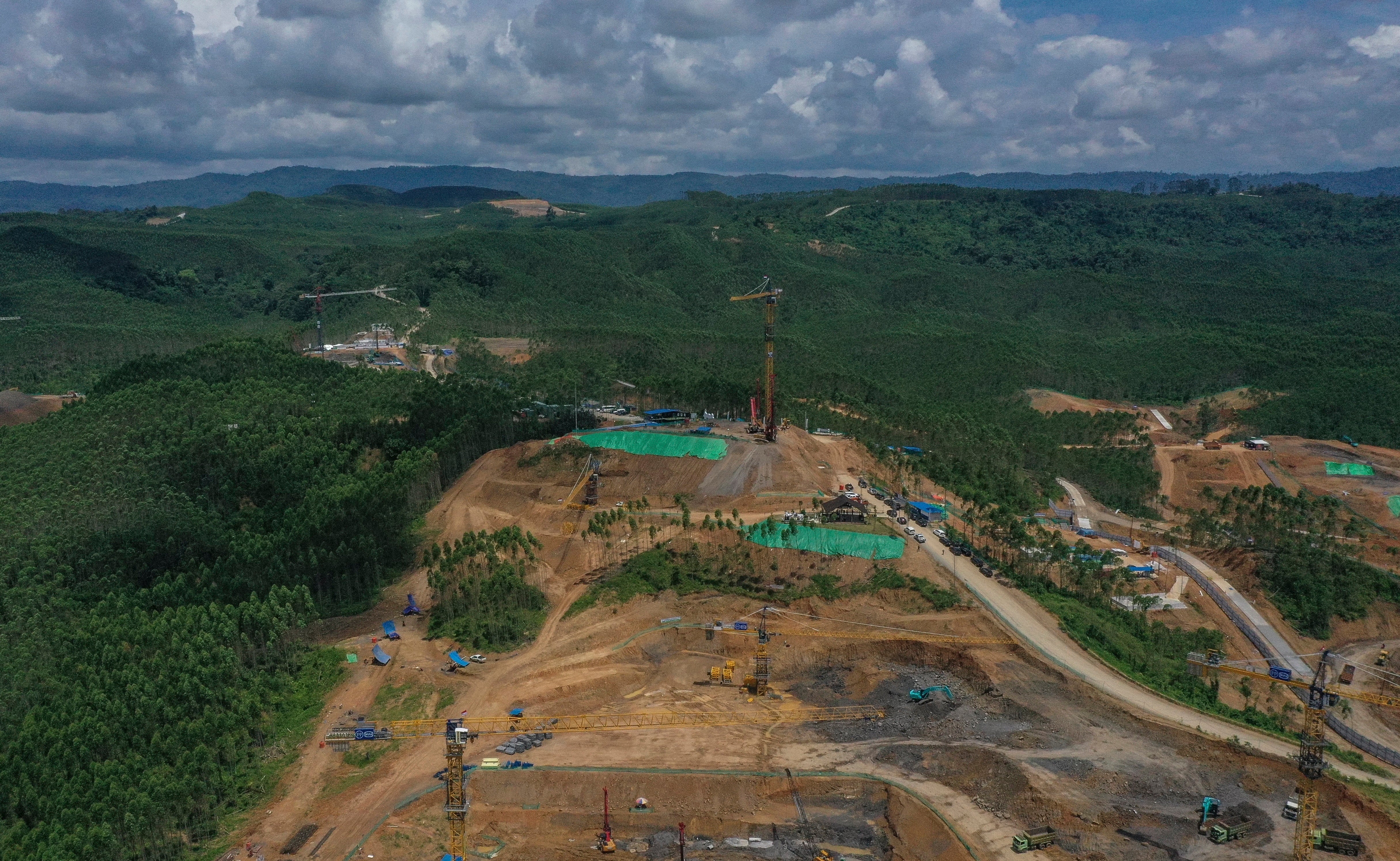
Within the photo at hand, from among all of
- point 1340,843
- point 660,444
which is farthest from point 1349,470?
point 1340,843

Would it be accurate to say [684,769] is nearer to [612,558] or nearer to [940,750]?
[940,750]

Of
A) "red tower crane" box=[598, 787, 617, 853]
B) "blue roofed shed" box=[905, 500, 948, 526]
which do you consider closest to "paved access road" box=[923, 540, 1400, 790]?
"blue roofed shed" box=[905, 500, 948, 526]

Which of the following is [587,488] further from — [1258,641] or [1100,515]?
[1258,641]

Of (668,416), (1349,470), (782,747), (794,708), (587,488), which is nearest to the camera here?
(782,747)

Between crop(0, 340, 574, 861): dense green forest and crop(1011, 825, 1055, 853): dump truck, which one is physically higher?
crop(0, 340, 574, 861): dense green forest

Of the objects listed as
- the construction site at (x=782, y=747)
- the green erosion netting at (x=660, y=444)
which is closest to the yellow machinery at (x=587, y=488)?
the green erosion netting at (x=660, y=444)

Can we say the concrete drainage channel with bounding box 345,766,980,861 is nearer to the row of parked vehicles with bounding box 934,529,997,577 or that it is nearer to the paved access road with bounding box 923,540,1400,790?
the paved access road with bounding box 923,540,1400,790

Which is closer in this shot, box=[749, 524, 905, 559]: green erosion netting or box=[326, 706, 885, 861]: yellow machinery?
box=[326, 706, 885, 861]: yellow machinery
